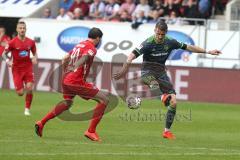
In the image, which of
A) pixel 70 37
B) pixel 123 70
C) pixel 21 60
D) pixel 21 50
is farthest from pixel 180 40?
pixel 123 70

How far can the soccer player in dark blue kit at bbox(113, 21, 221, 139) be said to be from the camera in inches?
614

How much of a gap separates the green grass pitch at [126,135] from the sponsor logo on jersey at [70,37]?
6409 millimetres

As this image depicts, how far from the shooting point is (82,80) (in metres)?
14.7

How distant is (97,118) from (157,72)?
225cm

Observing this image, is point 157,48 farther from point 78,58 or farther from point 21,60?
point 21,60

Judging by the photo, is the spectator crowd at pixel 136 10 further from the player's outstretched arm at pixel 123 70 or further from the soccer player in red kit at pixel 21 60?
the player's outstretched arm at pixel 123 70

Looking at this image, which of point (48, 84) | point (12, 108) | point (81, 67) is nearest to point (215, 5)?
point (48, 84)

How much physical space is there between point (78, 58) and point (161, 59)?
217 centimetres

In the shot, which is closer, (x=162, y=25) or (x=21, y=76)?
(x=162, y=25)

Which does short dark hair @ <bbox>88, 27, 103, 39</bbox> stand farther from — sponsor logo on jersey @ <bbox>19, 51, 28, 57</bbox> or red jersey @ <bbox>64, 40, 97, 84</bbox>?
sponsor logo on jersey @ <bbox>19, 51, 28, 57</bbox>

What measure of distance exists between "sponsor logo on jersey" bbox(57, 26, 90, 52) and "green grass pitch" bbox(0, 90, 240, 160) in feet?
21.0

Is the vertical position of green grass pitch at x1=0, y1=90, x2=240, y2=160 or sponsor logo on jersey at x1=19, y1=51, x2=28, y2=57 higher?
sponsor logo on jersey at x1=19, y1=51, x2=28, y2=57

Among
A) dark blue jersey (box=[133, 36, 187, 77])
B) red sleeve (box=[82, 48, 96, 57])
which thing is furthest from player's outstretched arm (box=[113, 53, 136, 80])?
red sleeve (box=[82, 48, 96, 57])

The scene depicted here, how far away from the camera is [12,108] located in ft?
70.8
